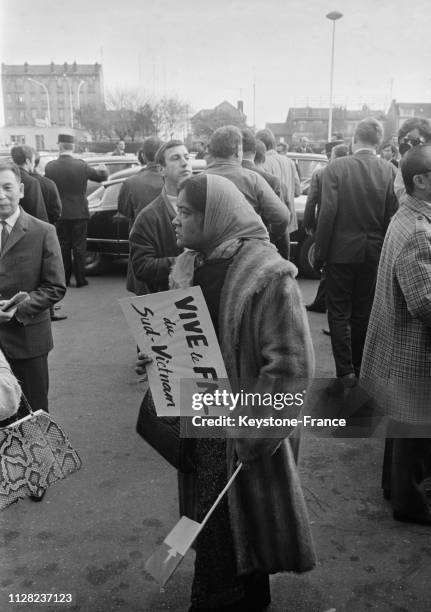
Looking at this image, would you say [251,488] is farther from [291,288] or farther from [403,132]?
[403,132]

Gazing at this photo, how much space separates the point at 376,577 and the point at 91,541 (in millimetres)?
1359

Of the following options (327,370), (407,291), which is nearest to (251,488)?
(407,291)

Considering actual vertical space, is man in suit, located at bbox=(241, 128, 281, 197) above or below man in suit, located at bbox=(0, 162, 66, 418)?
above

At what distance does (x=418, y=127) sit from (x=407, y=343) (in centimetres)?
239

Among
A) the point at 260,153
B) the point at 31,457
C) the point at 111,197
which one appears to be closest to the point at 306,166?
the point at 111,197

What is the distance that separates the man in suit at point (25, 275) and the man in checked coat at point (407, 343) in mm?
1740

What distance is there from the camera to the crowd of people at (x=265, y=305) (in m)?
2.13

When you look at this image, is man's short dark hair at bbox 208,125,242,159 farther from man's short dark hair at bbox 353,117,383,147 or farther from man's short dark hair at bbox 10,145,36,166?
man's short dark hair at bbox 10,145,36,166

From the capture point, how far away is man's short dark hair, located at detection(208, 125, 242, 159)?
4.55m

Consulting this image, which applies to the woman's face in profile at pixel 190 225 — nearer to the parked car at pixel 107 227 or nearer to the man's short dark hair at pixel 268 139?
the man's short dark hair at pixel 268 139

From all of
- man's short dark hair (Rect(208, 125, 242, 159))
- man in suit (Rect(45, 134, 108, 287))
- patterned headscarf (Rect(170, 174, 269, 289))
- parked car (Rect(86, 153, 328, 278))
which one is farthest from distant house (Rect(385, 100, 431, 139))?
patterned headscarf (Rect(170, 174, 269, 289))

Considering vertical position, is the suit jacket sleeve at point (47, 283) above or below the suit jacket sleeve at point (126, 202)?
below

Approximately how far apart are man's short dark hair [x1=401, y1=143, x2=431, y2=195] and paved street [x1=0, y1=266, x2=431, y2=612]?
170 centimetres

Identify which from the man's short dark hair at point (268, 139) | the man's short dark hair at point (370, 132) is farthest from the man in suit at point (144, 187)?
the man's short dark hair at point (370, 132)
